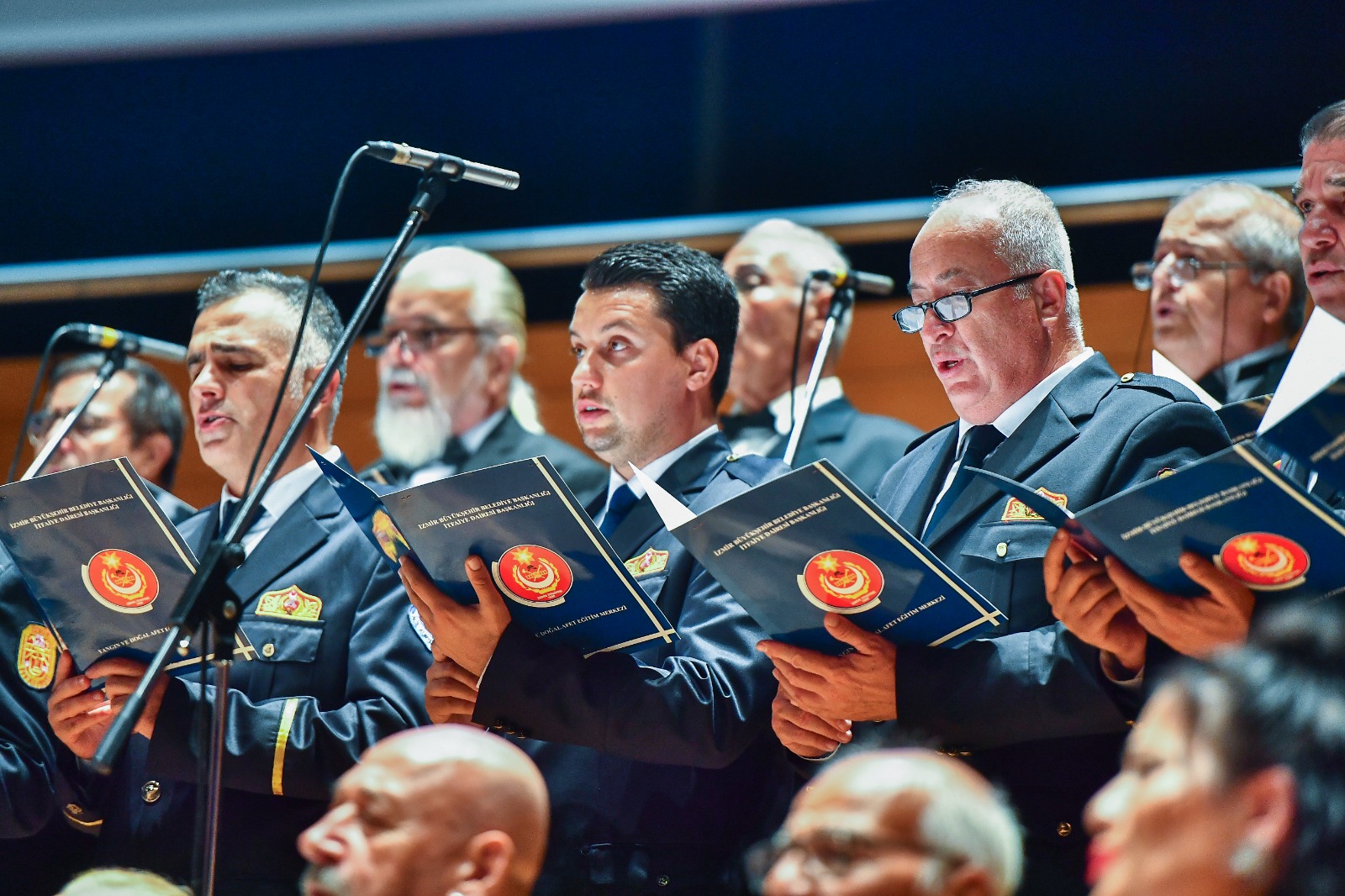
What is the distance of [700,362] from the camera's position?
3254 mm

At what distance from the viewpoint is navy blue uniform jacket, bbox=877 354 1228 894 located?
225cm

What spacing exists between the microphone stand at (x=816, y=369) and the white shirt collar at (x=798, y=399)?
0.04m

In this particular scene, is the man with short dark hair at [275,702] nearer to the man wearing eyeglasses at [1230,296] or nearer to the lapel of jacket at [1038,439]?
the lapel of jacket at [1038,439]

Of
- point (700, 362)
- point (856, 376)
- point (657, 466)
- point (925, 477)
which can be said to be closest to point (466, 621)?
point (657, 466)

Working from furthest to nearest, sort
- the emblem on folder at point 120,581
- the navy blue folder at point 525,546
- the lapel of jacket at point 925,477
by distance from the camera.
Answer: the lapel of jacket at point 925,477 < the emblem on folder at point 120,581 < the navy blue folder at point 525,546

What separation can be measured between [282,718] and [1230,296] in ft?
7.60

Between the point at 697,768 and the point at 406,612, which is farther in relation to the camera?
the point at 406,612

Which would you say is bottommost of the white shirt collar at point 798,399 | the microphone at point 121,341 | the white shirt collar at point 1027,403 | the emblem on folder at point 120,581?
the emblem on folder at point 120,581

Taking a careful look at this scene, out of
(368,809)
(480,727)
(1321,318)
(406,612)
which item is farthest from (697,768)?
(1321,318)

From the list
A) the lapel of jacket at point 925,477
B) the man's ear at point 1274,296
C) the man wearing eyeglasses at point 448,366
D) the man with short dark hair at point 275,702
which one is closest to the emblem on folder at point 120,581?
the man with short dark hair at point 275,702

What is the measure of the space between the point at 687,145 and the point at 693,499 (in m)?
2.38

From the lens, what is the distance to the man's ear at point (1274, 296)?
361cm

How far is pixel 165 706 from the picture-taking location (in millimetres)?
2727

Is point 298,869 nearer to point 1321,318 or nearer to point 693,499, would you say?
point 693,499
